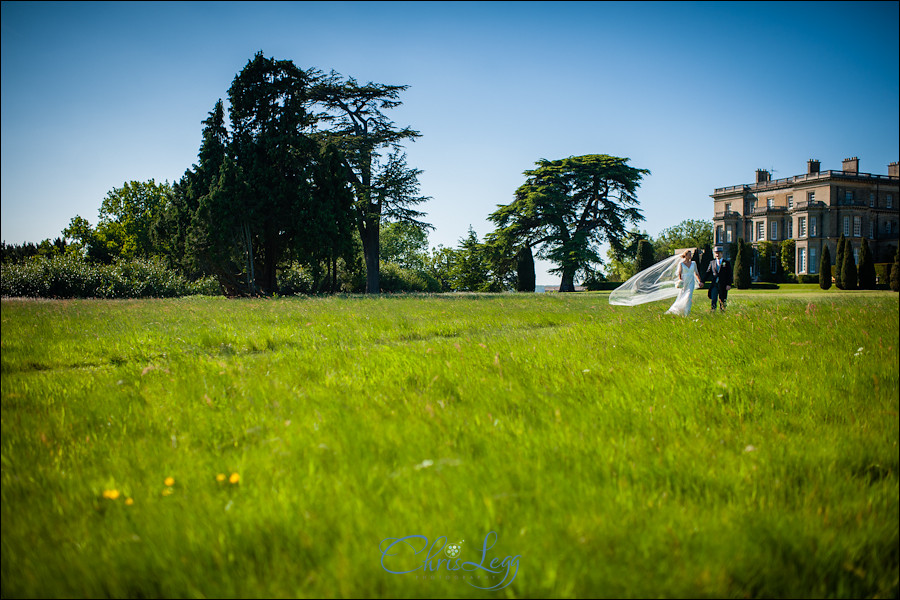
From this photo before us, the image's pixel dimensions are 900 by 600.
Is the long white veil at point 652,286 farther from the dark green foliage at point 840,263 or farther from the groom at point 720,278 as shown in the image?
the dark green foliage at point 840,263

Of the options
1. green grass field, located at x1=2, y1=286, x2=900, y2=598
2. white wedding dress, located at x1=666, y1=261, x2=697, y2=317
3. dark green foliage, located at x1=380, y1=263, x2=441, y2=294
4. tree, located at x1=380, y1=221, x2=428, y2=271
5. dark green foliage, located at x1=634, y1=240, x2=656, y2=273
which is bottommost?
green grass field, located at x1=2, y1=286, x2=900, y2=598

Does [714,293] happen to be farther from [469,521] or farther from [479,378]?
[469,521]

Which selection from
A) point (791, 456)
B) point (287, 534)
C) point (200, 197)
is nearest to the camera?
point (287, 534)

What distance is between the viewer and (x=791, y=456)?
3199 mm

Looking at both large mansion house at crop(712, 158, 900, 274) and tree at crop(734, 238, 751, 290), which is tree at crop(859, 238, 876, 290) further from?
large mansion house at crop(712, 158, 900, 274)

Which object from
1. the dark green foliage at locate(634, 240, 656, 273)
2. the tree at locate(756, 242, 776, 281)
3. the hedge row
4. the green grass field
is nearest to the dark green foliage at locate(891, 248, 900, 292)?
the dark green foliage at locate(634, 240, 656, 273)

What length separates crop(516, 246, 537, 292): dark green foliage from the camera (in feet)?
156

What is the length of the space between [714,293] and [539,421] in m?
15.8

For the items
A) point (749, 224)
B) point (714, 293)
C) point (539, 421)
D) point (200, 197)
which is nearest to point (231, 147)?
point (200, 197)

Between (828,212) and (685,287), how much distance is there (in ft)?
282

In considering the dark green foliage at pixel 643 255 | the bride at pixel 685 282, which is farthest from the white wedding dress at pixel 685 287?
the dark green foliage at pixel 643 255

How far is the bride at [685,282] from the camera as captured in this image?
47.3 ft

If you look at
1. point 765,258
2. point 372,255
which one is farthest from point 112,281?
point 765,258

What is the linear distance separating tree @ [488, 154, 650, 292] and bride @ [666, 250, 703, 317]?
28.9m
